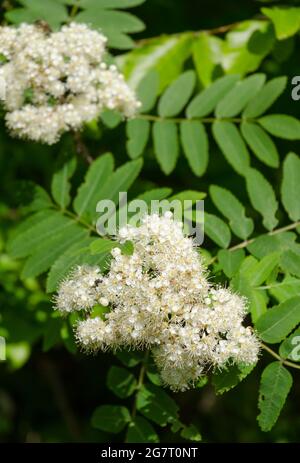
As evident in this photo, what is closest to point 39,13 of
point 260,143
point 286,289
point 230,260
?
point 260,143

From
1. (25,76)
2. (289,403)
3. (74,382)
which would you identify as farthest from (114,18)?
(74,382)

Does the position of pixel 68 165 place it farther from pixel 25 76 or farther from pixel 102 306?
pixel 102 306

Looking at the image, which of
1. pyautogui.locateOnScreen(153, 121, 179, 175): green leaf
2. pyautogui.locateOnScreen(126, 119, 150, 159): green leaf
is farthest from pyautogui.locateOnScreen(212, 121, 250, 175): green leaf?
pyautogui.locateOnScreen(126, 119, 150, 159): green leaf

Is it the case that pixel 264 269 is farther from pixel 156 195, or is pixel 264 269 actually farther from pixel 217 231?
pixel 156 195

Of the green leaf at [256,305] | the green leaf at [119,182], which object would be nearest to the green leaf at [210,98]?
the green leaf at [119,182]

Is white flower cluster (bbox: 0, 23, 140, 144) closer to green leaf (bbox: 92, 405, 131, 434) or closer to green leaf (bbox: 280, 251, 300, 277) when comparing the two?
green leaf (bbox: 280, 251, 300, 277)

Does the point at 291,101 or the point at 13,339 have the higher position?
the point at 291,101
